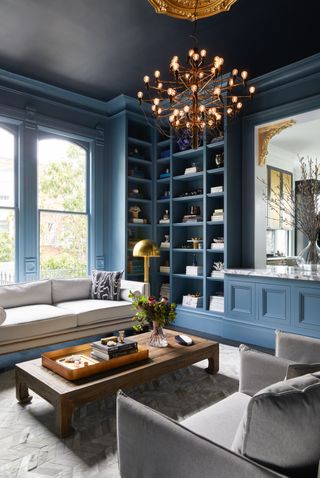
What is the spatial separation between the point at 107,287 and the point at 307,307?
238 cm

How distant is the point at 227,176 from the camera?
14.9 feet

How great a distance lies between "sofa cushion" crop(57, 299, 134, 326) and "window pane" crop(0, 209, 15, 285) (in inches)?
34.6

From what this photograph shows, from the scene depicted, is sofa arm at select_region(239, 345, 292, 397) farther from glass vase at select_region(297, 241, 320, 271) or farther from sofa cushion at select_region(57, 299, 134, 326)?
glass vase at select_region(297, 241, 320, 271)

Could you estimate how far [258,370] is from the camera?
189 centimetres

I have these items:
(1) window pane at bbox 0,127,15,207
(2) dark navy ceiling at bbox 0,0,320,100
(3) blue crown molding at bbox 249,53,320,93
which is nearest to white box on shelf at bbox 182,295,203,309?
(1) window pane at bbox 0,127,15,207

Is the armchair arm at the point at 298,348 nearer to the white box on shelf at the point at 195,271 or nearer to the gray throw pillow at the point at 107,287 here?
the gray throw pillow at the point at 107,287

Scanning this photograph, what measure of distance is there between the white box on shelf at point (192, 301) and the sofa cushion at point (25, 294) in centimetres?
196

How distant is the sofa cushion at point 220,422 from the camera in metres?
1.45

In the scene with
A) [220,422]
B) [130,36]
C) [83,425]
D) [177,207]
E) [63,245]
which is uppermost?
[130,36]

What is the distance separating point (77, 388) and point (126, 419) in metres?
0.92

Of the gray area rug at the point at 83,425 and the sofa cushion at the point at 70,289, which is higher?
the sofa cushion at the point at 70,289

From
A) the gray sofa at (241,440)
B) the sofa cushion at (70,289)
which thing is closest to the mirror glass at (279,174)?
the sofa cushion at (70,289)

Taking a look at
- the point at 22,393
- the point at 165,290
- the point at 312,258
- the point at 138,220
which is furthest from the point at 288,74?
the point at 22,393

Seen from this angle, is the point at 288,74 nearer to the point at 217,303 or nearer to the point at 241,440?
the point at 217,303
